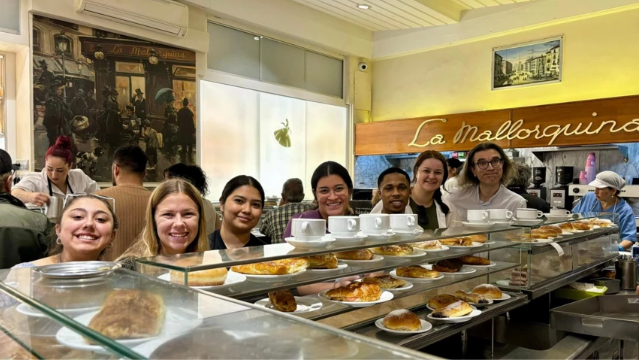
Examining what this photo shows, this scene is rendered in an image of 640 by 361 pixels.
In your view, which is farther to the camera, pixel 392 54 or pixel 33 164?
pixel 392 54

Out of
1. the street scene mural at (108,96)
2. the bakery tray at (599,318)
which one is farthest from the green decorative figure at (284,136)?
the bakery tray at (599,318)

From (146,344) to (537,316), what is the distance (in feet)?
7.65

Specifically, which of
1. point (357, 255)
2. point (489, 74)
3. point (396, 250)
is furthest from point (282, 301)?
point (489, 74)

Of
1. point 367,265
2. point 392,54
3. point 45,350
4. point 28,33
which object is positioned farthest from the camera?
point 392,54

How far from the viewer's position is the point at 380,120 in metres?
9.10

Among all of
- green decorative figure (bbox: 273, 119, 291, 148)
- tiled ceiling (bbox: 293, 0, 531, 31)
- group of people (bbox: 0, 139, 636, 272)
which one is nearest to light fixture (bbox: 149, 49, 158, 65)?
group of people (bbox: 0, 139, 636, 272)

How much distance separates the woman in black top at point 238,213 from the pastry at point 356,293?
3.17 feet

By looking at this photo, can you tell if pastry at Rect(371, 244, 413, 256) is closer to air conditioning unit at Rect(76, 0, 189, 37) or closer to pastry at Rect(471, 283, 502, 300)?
pastry at Rect(471, 283, 502, 300)

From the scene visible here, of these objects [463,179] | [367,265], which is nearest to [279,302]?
[367,265]

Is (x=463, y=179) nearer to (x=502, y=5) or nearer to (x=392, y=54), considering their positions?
(x=502, y=5)

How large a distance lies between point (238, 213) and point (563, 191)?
17.7ft

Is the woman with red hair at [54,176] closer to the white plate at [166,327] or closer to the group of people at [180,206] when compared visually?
the group of people at [180,206]

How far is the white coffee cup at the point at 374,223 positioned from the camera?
187 centimetres

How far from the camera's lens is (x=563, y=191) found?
6434 mm
